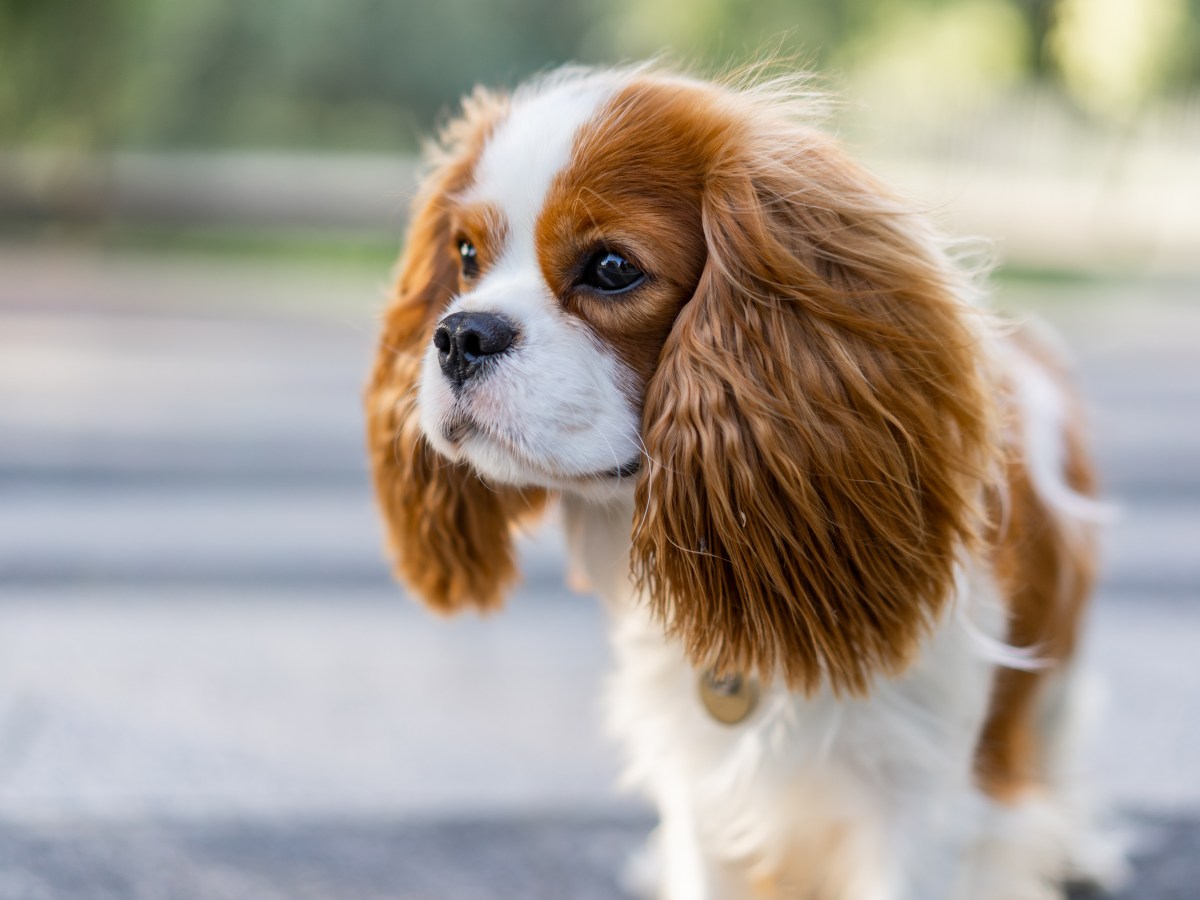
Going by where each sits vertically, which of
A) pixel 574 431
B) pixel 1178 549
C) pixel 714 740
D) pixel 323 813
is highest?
pixel 574 431

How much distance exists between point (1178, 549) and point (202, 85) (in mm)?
15222

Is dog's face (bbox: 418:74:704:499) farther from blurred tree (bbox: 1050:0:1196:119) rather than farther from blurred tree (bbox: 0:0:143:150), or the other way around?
blurred tree (bbox: 0:0:143:150)

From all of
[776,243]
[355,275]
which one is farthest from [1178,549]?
[355,275]

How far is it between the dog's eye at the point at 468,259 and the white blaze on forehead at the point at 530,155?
0.07 metres

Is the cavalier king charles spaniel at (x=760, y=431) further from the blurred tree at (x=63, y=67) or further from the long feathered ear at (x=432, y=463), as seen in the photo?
the blurred tree at (x=63, y=67)

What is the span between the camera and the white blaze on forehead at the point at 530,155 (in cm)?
170

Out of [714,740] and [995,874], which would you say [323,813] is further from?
[995,874]

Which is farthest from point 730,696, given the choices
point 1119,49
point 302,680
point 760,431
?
point 1119,49

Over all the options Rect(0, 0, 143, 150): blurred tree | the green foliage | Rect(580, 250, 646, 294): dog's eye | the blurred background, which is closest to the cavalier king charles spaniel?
Rect(580, 250, 646, 294): dog's eye

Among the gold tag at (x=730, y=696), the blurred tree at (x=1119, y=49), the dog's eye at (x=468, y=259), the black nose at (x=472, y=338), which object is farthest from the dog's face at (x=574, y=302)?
the blurred tree at (x=1119, y=49)

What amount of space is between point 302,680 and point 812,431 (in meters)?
2.19

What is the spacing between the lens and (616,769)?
3010 millimetres

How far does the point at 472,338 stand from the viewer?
5.42 feet

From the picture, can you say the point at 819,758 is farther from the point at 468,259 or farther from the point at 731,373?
the point at 468,259
